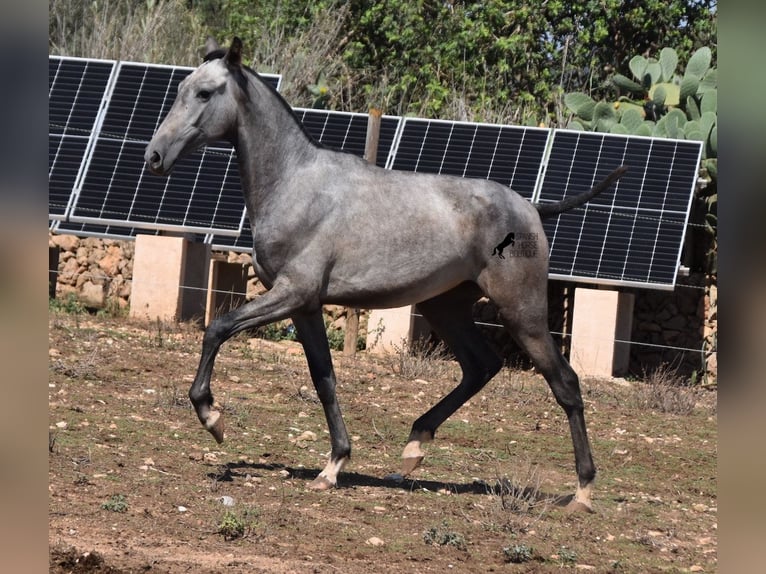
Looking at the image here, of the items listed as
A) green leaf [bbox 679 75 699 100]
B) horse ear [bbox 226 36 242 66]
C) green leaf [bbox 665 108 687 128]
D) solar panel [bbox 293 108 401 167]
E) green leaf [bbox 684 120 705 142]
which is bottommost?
solar panel [bbox 293 108 401 167]

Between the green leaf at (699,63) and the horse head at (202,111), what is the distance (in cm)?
1058

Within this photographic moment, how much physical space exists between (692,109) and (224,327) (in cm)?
1143

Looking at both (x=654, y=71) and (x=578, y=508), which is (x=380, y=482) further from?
(x=654, y=71)

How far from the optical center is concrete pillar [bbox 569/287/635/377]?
13039 millimetres

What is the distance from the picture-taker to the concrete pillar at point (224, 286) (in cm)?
1370

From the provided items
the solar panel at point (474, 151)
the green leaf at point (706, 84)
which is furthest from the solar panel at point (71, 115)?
the green leaf at point (706, 84)

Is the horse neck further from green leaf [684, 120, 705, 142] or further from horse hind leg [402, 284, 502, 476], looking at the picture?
green leaf [684, 120, 705, 142]

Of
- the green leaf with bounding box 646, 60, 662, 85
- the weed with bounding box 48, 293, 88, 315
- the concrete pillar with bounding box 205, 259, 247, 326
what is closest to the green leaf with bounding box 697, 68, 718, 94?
the green leaf with bounding box 646, 60, 662, 85

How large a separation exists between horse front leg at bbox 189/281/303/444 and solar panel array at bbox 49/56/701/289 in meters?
6.30

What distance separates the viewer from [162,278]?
13430 mm

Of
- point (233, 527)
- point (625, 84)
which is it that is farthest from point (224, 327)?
point (625, 84)

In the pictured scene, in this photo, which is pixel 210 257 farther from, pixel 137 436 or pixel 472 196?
pixel 472 196
